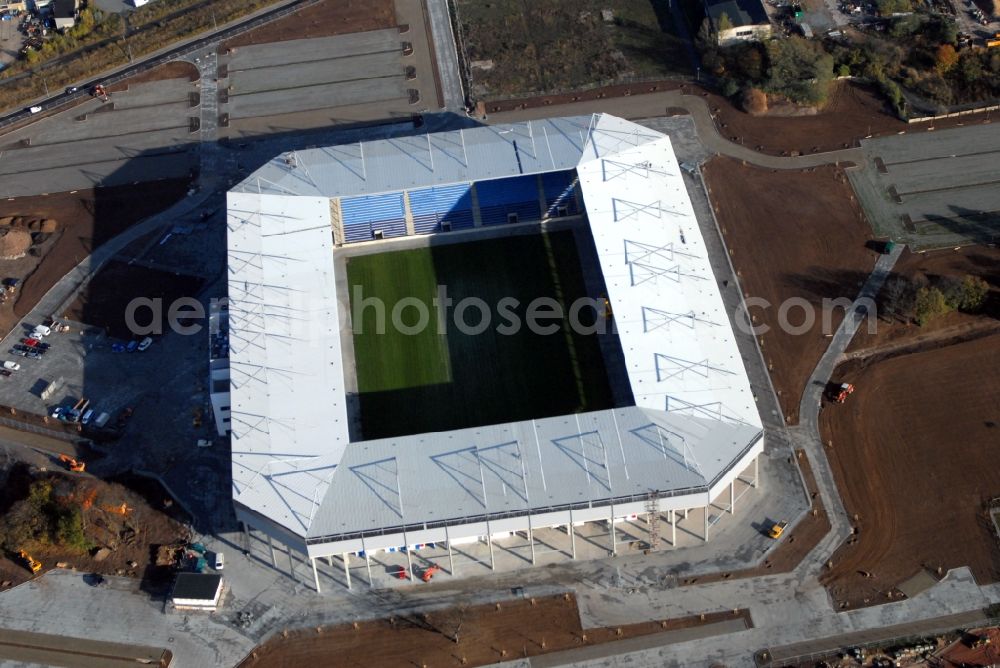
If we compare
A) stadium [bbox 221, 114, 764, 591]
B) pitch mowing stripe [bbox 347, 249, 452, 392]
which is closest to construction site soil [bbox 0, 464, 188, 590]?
stadium [bbox 221, 114, 764, 591]

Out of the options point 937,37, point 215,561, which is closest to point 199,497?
point 215,561

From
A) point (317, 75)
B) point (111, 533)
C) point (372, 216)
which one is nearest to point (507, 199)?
point (372, 216)

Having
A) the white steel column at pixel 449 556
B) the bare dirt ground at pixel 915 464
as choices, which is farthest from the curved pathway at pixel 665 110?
the white steel column at pixel 449 556

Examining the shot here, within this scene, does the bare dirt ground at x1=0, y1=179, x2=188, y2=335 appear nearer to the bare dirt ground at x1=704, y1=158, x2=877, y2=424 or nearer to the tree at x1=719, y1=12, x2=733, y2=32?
the bare dirt ground at x1=704, y1=158, x2=877, y2=424

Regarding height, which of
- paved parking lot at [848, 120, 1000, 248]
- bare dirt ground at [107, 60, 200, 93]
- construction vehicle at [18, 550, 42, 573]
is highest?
bare dirt ground at [107, 60, 200, 93]

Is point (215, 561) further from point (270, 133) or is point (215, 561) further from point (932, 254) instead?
point (932, 254)

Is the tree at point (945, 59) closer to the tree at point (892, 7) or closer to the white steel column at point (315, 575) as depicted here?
the tree at point (892, 7)
